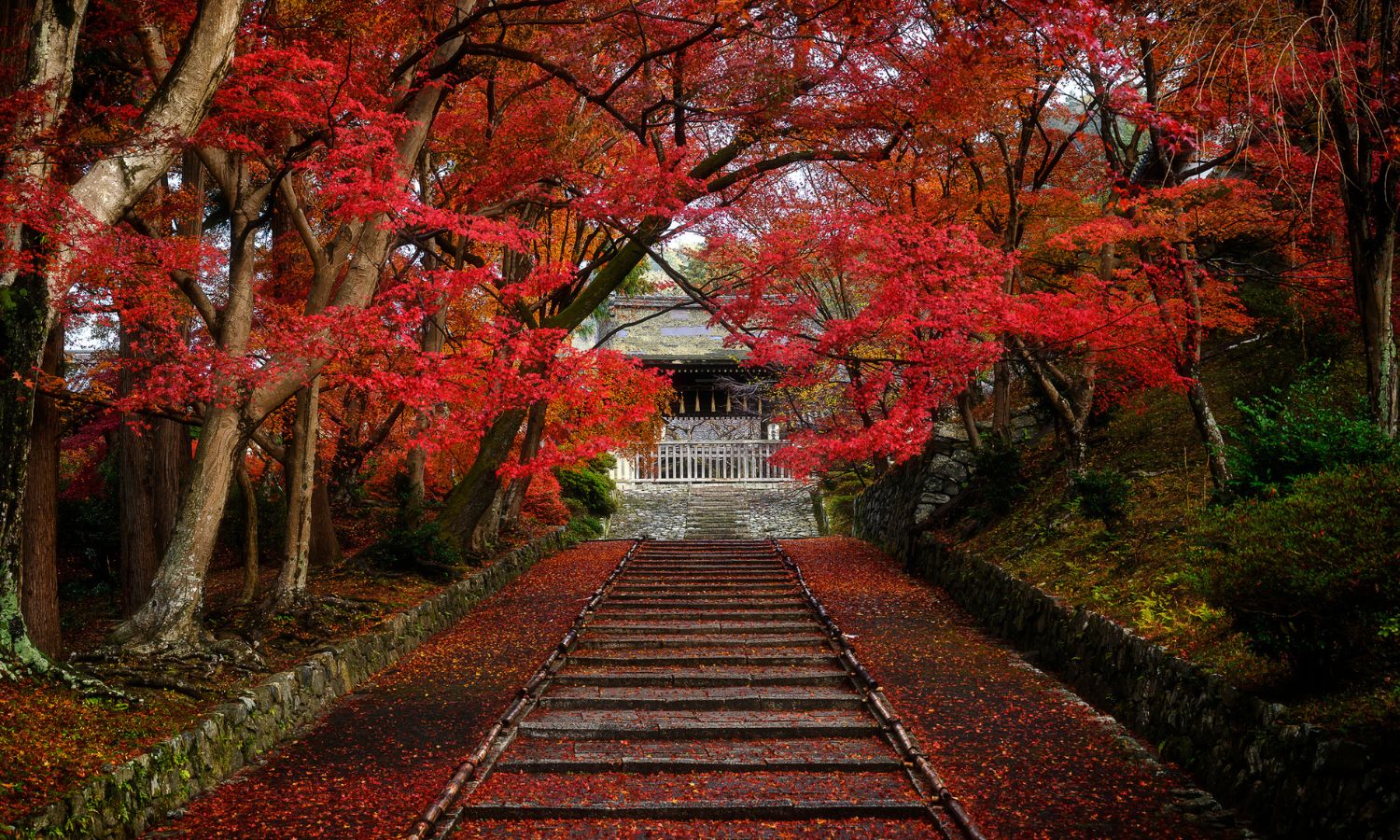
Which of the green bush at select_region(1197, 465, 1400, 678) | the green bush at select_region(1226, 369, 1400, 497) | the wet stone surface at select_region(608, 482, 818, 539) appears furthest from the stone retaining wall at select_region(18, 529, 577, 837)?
the wet stone surface at select_region(608, 482, 818, 539)

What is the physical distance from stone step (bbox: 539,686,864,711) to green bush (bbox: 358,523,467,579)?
454cm

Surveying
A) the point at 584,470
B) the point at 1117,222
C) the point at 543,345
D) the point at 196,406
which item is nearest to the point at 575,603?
the point at 543,345

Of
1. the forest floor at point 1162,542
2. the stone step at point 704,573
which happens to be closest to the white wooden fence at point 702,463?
the stone step at point 704,573

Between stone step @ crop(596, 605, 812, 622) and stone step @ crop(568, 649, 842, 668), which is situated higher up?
stone step @ crop(596, 605, 812, 622)

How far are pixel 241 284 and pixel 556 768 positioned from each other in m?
5.26

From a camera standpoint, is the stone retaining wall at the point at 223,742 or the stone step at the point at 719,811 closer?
the stone retaining wall at the point at 223,742

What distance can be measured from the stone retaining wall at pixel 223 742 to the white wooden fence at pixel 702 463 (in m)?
16.6

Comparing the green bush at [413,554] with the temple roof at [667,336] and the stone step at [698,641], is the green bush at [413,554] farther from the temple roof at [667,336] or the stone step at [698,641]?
the temple roof at [667,336]

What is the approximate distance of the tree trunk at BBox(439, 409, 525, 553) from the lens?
13656mm

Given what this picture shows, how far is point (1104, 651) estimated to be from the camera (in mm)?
8227

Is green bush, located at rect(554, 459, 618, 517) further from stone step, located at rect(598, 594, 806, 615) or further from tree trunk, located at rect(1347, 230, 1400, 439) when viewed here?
tree trunk, located at rect(1347, 230, 1400, 439)

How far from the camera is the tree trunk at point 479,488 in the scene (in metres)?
13.7

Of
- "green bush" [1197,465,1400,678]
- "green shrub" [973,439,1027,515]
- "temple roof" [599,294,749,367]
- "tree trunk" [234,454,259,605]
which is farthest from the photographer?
"temple roof" [599,294,749,367]

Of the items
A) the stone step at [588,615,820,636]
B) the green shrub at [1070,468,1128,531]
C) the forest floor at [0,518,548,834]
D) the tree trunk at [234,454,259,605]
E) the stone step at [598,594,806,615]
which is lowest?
the stone step at [588,615,820,636]
